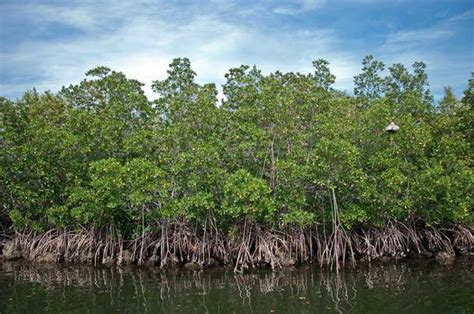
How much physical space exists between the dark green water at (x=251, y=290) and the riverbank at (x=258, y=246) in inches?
25.3

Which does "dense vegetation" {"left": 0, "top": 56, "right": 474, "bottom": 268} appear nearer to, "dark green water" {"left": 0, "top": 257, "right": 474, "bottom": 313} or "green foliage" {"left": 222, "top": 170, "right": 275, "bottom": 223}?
"green foliage" {"left": 222, "top": 170, "right": 275, "bottom": 223}

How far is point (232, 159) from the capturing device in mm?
17734

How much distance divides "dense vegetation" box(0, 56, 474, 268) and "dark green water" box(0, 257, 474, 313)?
1.88 meters

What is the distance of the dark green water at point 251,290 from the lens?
1197 centimetres

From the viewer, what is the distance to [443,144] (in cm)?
1695

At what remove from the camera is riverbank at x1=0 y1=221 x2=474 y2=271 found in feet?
55.2

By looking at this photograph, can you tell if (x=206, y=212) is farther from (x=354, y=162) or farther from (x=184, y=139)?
(x=354, y=162)

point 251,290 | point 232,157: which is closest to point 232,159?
point 232,157

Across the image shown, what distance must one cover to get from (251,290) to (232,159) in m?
5.54

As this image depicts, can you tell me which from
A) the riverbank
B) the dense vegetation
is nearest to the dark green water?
the riverbank

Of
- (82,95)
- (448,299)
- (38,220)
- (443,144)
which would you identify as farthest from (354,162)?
(38,220)

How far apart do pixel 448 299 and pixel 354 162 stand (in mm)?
5681

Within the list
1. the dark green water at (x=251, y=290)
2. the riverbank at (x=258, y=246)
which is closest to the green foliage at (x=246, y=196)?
the riverbank at (x=258, y=246)

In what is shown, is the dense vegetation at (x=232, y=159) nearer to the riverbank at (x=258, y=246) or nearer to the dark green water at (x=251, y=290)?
the riverbank at (x=258, y=246)
